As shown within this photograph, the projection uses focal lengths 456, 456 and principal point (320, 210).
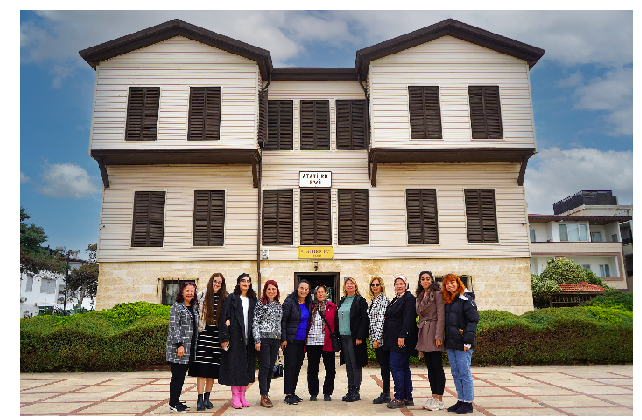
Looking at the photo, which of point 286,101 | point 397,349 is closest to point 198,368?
point 397,349

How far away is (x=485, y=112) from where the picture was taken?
627 inches

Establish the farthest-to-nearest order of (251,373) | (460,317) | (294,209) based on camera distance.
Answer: (294,209) < (251,373) < (460,317)

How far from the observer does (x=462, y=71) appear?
16203 mm

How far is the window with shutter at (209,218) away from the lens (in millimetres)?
15625

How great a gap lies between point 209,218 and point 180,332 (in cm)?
917

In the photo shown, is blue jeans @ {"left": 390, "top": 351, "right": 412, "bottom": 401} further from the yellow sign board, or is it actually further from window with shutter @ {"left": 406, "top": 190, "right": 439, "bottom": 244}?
window with shutter @ {"left": 406, "top": 190, "right": 439, "bottom": 244}

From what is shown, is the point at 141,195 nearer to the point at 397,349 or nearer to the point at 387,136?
the point at 387,136

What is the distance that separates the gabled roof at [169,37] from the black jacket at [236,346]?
10.9 meters

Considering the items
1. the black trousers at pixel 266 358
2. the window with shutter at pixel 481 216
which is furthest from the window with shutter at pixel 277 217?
the black trousers at pixel 266 358

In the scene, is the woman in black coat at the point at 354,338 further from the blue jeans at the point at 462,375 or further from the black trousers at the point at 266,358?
the blue jeans at the point at 462,375

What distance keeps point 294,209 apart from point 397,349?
9.25 m

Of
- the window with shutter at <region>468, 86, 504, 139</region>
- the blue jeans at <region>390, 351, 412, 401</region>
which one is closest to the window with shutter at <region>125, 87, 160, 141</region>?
the window with shutter at <region>468, 86, 504, 139</region>

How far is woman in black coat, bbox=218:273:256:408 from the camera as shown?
275 inches

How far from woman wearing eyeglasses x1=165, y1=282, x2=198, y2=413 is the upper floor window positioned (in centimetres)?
4107
